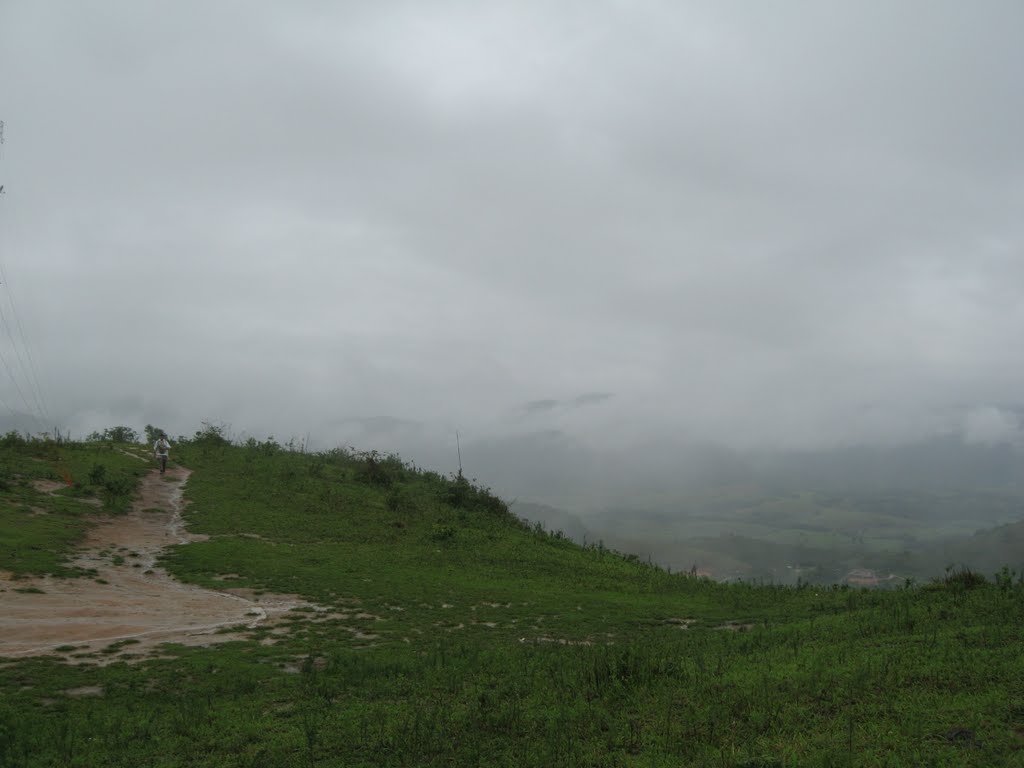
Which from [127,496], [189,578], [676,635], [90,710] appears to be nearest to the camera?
[90,710]

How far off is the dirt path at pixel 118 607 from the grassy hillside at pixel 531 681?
2.83 feet

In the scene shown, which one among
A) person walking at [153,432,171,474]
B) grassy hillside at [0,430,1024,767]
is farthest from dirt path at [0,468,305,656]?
person walking at [153,432,171,474]

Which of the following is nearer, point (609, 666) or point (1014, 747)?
point (1014, 747)

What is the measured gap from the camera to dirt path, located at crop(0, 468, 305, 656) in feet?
44.5

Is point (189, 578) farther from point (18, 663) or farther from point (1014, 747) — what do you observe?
point (1014, 747)

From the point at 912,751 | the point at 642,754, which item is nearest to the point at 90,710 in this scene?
the point at 642,754

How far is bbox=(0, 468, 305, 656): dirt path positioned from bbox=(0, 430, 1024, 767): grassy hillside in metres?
0.86

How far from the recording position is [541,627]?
17.3 meters

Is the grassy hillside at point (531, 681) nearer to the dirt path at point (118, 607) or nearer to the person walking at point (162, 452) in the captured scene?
the dirt path at point (118, 607)

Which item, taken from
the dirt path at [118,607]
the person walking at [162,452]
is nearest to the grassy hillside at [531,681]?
the dirt path at [118,607]

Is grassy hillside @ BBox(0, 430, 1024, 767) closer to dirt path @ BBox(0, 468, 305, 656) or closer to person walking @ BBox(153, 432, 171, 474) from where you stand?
dirt path @ BBox(0, 468, 305, 656)

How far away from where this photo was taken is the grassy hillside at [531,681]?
26.4 feet

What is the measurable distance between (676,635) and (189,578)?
15.2 m

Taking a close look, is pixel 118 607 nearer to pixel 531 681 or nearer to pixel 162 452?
pixel 531 681
